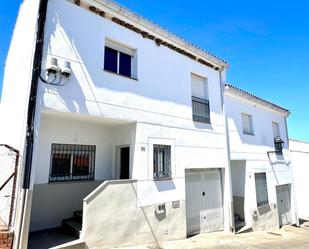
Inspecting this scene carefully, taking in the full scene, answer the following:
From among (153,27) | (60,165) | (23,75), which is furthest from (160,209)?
(153,27)

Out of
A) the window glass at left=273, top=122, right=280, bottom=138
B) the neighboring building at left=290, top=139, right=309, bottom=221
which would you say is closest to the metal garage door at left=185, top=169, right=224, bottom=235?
the window glass at left=273, top=122, right=280, bottom=138

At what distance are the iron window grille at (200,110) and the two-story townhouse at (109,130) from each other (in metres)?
0.06

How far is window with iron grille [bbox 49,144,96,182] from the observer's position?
27.9ft

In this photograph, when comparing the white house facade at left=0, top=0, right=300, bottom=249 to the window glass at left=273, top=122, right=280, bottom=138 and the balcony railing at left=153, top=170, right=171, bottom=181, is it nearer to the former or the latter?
the balcony railing at left=153, top=170, right=171, bottom=181

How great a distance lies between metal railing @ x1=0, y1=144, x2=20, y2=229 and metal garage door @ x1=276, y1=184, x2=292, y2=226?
16780 mm

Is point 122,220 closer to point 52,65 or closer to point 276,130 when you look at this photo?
point 52,65

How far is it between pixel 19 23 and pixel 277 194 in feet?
62.2

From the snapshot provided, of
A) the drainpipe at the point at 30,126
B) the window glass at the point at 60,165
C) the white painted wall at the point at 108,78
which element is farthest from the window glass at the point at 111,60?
the window glass at the point at 60,165

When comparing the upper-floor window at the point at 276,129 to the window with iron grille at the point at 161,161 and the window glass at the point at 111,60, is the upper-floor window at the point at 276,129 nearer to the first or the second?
the window with iron grille at the point at 161,161

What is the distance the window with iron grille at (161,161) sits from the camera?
904 centimetres

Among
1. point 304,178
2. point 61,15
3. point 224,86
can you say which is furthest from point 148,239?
point 304,178

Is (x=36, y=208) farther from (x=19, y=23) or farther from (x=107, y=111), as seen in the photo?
(x=19, y=23)

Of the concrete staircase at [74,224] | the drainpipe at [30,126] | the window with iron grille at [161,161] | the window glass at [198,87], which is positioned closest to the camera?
the drainpipe at [30,126]

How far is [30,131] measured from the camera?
6.29m
